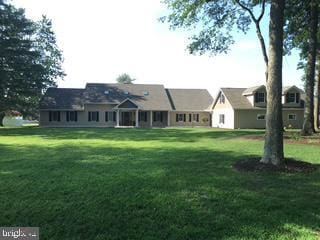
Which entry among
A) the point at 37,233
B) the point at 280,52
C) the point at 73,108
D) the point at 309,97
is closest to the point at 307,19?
the point at 309,97

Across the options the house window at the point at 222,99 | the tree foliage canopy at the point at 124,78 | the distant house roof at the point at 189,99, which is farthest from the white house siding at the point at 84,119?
the tree foliage canopy at the point at 124,78

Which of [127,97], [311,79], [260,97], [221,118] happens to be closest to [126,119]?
[127,97]

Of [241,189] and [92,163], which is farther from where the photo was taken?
[92,163]

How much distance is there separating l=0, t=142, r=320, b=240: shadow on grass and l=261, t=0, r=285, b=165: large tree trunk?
1.19 m

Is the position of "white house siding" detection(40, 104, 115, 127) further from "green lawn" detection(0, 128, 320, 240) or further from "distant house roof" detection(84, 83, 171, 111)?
"green lawn" detection(0, 128, 320, 240)

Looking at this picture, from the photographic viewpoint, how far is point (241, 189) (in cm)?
818

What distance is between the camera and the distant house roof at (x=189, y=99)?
2060 inches

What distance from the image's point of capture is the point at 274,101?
11.0m

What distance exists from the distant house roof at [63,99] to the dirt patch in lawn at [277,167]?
39308 mm

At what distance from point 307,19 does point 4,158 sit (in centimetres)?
2269

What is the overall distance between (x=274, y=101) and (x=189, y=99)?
141 feet

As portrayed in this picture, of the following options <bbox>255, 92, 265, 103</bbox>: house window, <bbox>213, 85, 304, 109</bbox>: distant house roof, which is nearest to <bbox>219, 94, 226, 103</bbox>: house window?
<bbox>213, 85, 304, 109</bbox>: distant house roof

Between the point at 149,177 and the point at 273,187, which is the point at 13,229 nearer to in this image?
the point at 149,177

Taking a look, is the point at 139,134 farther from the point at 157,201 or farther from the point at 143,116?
the point at 143,116
